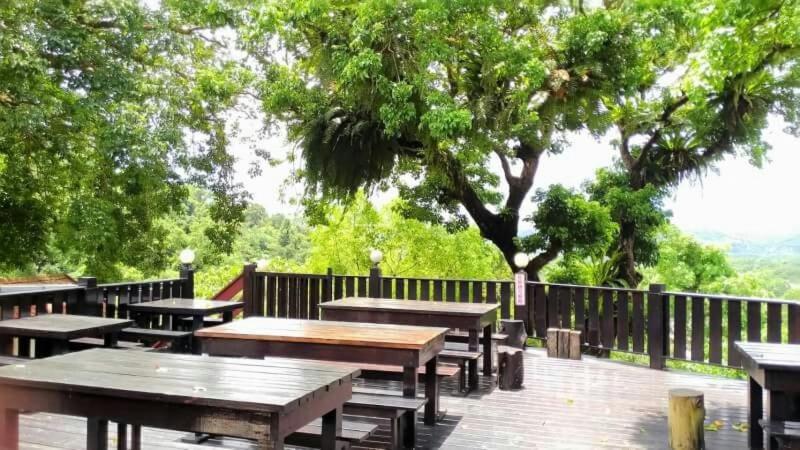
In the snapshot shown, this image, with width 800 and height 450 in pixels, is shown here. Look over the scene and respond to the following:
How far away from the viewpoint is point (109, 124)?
9.89 meters

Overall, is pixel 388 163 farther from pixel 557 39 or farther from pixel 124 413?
pixel 124 413

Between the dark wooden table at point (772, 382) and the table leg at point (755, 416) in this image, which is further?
the table leg at point (755, 416)

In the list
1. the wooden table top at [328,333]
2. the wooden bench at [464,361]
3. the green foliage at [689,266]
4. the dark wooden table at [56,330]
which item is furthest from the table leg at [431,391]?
the green foliage at [689,266]

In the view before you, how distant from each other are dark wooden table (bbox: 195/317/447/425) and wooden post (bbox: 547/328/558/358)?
3502 millimetres

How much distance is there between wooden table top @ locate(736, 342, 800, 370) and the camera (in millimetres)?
3375

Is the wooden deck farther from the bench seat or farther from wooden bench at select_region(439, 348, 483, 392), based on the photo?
the bench seat

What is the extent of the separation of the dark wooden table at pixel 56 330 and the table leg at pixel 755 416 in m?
4.66

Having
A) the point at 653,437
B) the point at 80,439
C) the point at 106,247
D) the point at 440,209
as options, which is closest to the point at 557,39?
the point at 440,209

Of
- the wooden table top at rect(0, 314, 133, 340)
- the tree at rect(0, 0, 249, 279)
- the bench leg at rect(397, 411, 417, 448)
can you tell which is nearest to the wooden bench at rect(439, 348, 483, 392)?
the bench leg at rect(397, 411, 417, 448)

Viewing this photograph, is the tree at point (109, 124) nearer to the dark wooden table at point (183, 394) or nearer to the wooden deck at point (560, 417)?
the wooden deck at point (560, 417)

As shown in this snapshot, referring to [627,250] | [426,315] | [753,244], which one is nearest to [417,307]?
[426,315]

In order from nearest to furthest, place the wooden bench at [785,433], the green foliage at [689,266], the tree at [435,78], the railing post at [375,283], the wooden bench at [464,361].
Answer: the wooden bench at [785,433], the wooden bench at [464,361], the railing post at [375,283], the tree at [435,78], the green foliage at [689,266]

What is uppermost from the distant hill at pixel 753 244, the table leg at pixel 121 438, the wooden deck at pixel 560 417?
the distant hill at pixel 753 244

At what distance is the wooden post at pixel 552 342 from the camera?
7258 millimetres
